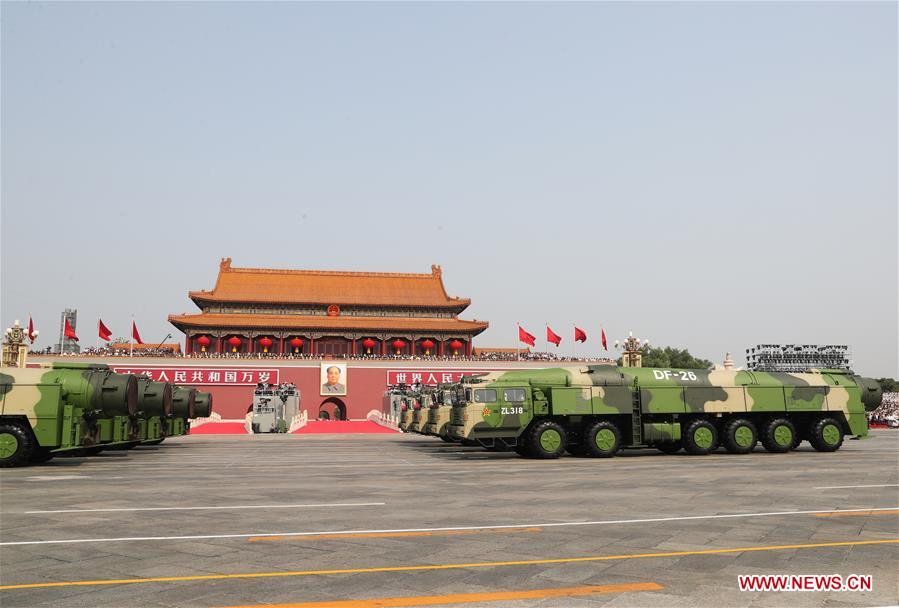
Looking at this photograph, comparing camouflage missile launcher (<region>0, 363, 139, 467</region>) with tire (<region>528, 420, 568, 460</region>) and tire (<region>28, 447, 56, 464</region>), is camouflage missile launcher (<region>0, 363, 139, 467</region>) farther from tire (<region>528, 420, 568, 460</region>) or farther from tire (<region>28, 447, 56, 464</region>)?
tire (<region>528, 420, 568, 460</region>)

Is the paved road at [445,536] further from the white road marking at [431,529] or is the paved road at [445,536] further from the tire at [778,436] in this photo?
the tire at [778,436]

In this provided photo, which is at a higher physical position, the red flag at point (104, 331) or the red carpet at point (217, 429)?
the red flag at point (104, 331)

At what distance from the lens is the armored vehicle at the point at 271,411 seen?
4316 centimetres

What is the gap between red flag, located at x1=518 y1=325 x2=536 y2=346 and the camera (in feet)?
210

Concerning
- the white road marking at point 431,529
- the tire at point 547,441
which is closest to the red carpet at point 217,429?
the tire at point 547,441

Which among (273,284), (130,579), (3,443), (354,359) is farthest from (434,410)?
(273,284)

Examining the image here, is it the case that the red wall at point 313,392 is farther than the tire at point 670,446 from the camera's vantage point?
Yes

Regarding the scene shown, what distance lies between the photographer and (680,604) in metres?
5.95

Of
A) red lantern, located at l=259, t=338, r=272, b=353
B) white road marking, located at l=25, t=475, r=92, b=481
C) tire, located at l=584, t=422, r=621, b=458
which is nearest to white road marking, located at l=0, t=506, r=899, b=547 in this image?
white road marking, located at l=25, t=475, r=92, b=481

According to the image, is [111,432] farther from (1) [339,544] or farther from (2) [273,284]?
(2) [273,284]

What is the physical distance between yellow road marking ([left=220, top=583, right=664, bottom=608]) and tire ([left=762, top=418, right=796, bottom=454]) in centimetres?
1926

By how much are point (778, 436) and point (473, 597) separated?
67.8ft

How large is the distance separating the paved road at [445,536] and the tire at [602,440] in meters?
4.74

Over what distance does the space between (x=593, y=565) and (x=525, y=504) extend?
181 inches
